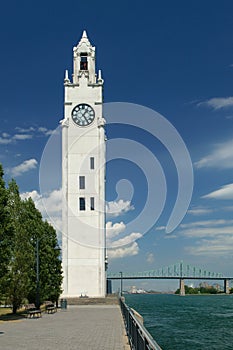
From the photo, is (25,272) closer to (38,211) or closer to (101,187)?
(38,211)

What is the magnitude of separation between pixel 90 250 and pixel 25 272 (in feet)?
110

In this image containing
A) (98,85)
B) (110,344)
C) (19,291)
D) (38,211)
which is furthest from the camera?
(98,85)

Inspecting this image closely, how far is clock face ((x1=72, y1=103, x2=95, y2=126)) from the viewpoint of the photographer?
74125 mm

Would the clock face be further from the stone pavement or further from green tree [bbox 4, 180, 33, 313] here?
the stone pavement

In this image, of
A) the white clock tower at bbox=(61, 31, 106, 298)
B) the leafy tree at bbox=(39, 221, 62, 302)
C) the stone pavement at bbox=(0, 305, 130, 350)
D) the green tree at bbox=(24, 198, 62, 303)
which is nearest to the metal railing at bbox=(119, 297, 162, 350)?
the stone pavement at bbox=(0, 305, 130, 350)

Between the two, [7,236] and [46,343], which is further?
[7,236]

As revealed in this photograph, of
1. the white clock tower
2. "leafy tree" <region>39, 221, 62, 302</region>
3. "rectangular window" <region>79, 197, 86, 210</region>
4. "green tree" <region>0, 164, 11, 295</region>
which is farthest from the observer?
"rectangular window" <region>79, 197, 86, 210</region>

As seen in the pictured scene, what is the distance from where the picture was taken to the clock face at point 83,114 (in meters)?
74.1

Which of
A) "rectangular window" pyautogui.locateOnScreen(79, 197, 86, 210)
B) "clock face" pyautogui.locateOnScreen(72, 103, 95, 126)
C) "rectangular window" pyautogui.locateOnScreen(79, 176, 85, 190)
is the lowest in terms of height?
"rectangular window" pyautogui.locateOnScreen(79, 197, 86, 210)

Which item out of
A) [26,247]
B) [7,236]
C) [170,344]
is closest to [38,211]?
[26,247]

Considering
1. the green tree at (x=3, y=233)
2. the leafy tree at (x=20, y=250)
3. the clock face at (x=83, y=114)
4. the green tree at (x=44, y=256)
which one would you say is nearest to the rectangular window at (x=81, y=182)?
the clock face at (x=83, y=114)

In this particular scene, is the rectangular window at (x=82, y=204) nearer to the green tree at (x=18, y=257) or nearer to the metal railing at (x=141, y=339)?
the green tree at (x=18, y=257)

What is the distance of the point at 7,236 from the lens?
30688 mm

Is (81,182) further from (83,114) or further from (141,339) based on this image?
(141,339)
